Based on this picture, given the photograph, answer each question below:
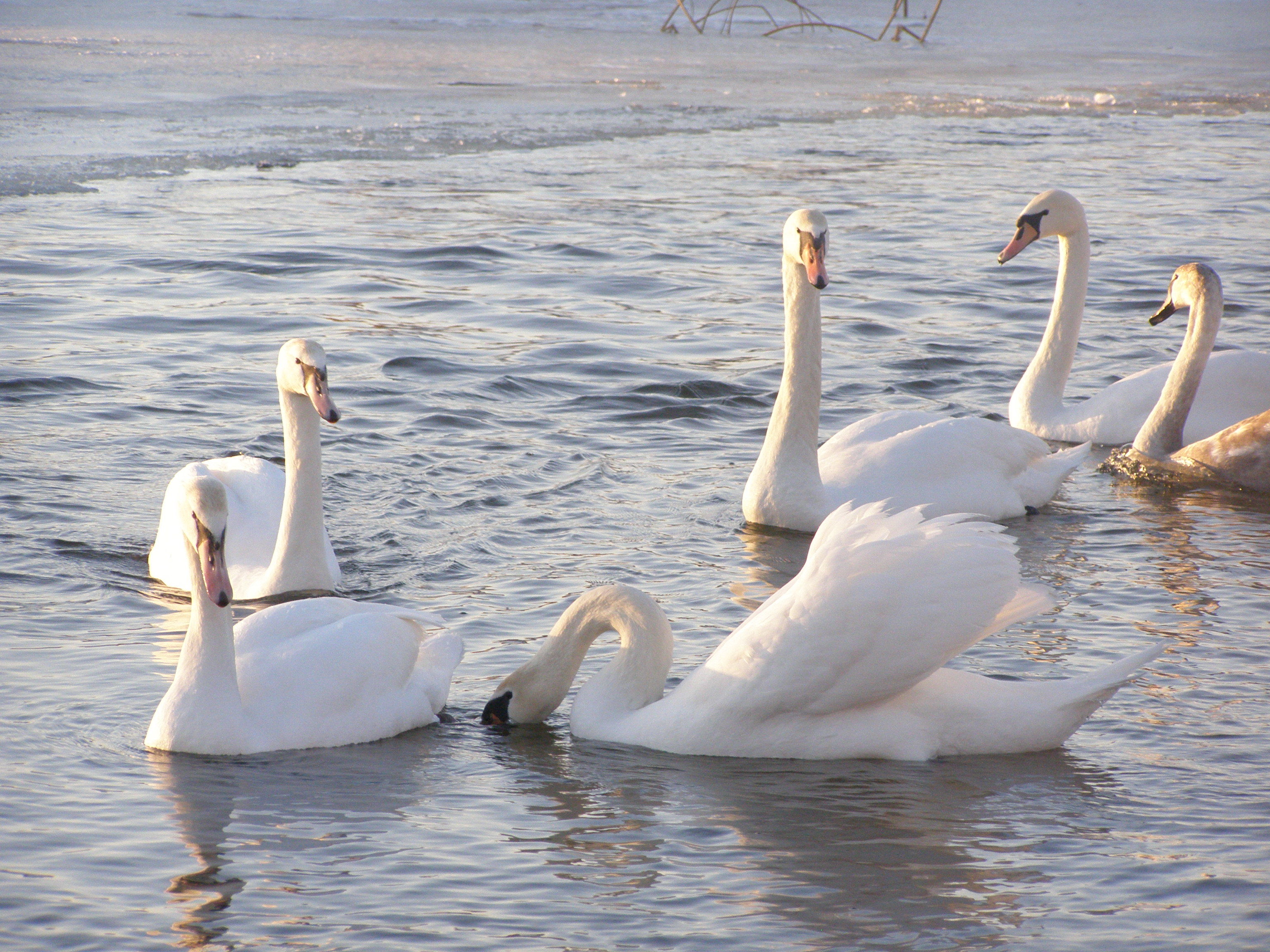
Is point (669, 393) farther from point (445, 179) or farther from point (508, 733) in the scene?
point (445, 179)

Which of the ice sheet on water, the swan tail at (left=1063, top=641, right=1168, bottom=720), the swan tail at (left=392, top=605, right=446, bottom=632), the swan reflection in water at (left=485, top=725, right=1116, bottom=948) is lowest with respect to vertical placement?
the swan reflection in water at (left=485, top=725, right=1116, bottom=948)

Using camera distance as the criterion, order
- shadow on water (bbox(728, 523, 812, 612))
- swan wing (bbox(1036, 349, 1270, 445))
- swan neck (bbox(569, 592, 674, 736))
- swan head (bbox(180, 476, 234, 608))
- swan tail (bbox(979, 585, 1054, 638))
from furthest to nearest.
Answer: swan wing (bbox(1036, 349, 1270, 445))
shadow on water (bbox(728, 523, 812, 612))
swan neck (bbox(569, 592, 674, 736))
swan tail (bbox(979, 585, 1054, 638))
swan head (bbox(180, 476, 234, 608))

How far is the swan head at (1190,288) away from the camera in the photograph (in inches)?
349

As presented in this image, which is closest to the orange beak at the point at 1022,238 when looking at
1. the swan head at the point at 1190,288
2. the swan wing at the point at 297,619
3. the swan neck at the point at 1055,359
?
the swan neck at the point at 1055,359

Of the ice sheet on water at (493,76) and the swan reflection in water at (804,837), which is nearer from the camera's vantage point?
the swan reflection in water at (804,837)

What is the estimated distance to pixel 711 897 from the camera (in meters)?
4.34

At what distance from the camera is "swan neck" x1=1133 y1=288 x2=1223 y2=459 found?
28.9 ft

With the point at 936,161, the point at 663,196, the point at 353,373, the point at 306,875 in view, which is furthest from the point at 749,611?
the point at 936,161

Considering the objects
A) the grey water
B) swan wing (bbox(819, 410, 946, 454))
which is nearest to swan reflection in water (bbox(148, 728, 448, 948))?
the grey water

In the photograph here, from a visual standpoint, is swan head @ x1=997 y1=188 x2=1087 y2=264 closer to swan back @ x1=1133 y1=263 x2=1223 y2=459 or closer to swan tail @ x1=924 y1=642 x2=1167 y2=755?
swan back @ x1=1133 y1=263 x2=1223 y2=459

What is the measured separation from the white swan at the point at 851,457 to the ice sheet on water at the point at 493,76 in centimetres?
829

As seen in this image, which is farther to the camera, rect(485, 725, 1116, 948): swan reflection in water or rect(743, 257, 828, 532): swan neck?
rect(743, 257, 828, 532): swan neck

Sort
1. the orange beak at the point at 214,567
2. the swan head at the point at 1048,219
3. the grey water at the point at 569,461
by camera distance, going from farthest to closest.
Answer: the swan head at the point at 1048,219, the orange beak at the point at 214,567, the grey water at the point at 569,461

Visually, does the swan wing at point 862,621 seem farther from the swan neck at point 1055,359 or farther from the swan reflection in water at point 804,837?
the swan neck at point 1055,359
